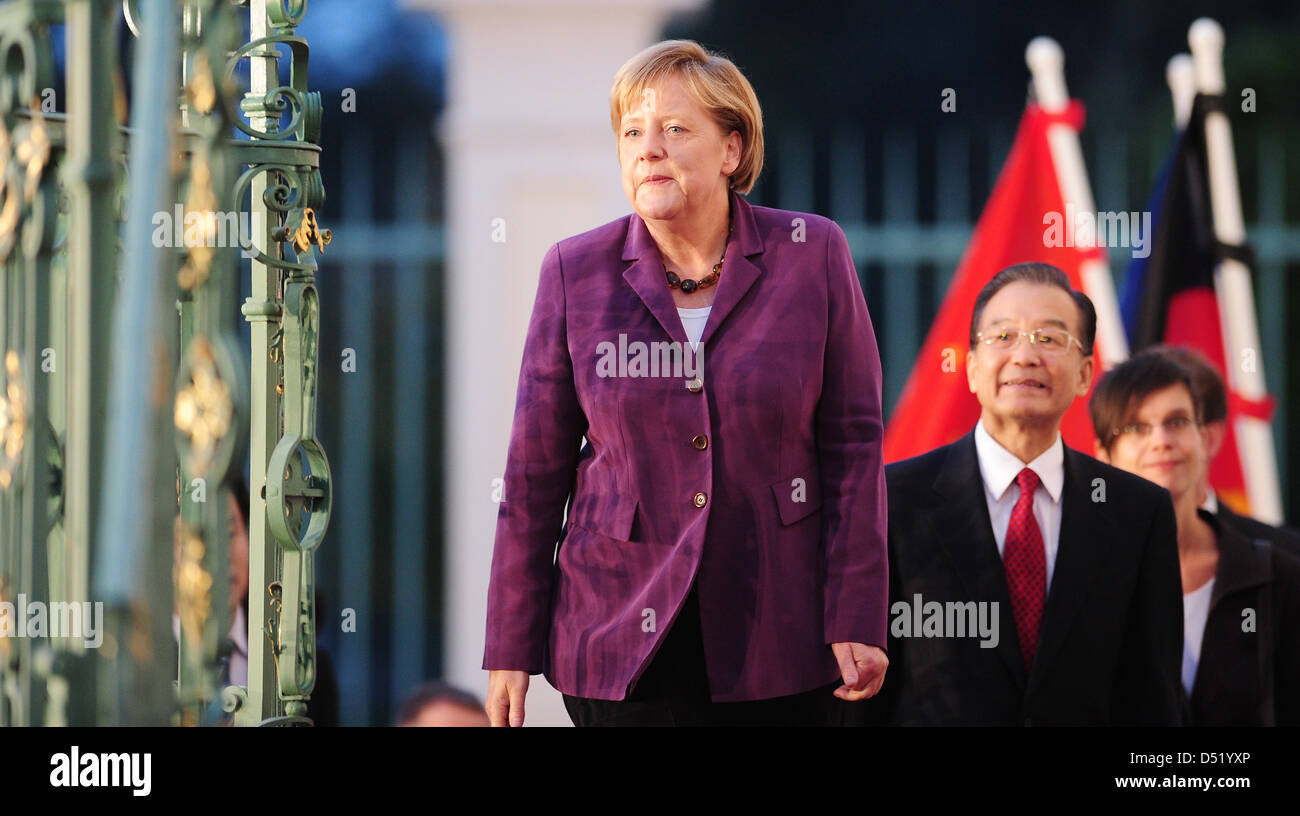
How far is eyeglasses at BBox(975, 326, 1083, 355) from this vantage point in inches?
137

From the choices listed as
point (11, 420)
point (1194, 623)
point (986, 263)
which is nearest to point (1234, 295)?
point (986, 263)

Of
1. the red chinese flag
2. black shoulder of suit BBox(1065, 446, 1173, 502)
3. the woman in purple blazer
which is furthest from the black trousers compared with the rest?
the red chinese flag

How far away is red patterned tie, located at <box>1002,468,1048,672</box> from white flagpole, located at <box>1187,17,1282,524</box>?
1336mm

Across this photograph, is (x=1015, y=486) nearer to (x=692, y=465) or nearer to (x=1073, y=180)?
(x=692, y=465)

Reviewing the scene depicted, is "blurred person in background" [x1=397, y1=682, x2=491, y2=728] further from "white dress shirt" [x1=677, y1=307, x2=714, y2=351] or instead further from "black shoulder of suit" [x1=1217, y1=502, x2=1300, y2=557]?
"black shoulder of suit" [x1=1217, y1=502, x2=1300, y2=557]

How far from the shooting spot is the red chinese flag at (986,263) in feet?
14.7

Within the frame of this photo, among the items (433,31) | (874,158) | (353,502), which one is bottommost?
(353,502)

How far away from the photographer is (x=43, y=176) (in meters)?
2.39

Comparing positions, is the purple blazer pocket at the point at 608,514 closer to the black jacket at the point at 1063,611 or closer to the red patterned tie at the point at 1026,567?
the black jacket at the point at 1063,611

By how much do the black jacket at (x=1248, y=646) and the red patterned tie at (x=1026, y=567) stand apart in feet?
1.84

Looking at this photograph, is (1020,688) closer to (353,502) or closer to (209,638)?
(209,638)

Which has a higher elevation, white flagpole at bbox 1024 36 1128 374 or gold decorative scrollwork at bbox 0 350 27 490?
white flagpole at bbox 1024 36 1128 374
